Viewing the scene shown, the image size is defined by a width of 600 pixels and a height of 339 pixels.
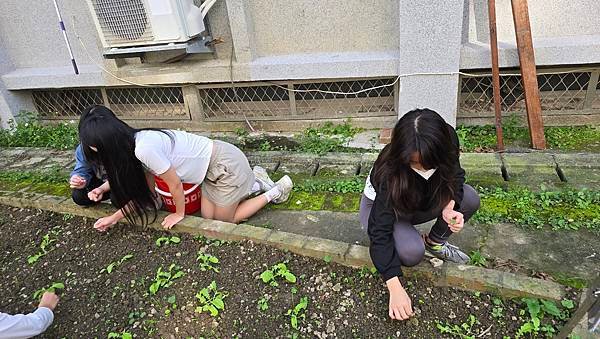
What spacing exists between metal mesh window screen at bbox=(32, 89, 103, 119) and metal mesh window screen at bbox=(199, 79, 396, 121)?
1.76m

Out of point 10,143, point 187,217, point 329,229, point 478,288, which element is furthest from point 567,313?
point 10,143

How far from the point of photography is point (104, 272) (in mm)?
2693

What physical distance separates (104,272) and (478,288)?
2.31 m

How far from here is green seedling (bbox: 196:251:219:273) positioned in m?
2.57

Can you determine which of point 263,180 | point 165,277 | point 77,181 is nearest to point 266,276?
point 165,277

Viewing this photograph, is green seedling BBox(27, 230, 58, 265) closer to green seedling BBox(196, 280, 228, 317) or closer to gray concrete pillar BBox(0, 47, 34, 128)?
green seedling BBox(196, 280, 228, 317)

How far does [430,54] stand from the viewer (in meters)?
3.91

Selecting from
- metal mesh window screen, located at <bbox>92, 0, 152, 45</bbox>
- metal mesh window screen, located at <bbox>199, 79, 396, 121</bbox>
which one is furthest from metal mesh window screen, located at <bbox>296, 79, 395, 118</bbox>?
metal mesh window screen, located at <bbox>92, 0, 152, 45</bbox>

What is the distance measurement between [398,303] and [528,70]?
2803 mm

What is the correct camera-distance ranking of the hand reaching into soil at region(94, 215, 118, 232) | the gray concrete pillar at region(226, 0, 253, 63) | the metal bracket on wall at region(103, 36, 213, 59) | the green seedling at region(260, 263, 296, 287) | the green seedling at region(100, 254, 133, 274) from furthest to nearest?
the gray concrete pillar at region(226, 0, 253, 63), the metal bracket on wall at region(103, 36, 213, 59), the hand reaching into soil at region(94, 215, 118, 232), the green seedling at region(100, 254, 133, 274), the green seedling at region(260, 263, 296, 287)

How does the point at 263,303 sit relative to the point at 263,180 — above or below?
below

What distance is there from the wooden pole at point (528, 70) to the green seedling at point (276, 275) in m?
2.80

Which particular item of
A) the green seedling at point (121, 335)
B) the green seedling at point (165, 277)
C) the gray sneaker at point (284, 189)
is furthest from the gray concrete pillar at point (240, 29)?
the green seedling at point (121, 335)

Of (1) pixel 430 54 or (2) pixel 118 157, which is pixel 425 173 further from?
(1) pixel 430 54
